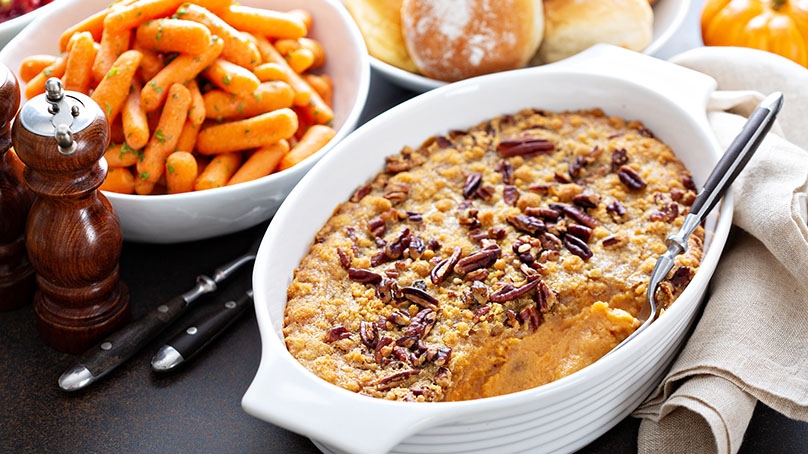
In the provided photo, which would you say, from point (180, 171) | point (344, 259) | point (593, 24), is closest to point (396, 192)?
point (344, 259)

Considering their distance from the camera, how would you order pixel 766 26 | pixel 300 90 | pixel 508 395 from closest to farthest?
pixel 508 395
pixel 300 90
pixel 766 26

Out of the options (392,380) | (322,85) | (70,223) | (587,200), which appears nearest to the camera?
(392,380)

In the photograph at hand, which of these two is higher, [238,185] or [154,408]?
[238,185]

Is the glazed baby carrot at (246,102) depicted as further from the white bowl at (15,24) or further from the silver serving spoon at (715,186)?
the silver serving spoon at (715,186)

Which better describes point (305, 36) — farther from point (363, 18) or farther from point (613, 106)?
point (613, 106)

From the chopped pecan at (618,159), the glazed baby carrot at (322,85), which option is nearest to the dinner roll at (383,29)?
the glazed baby carrot at (322,85)

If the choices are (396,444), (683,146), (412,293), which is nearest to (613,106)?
(683,146)

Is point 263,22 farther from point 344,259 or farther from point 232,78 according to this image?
point 344,259
